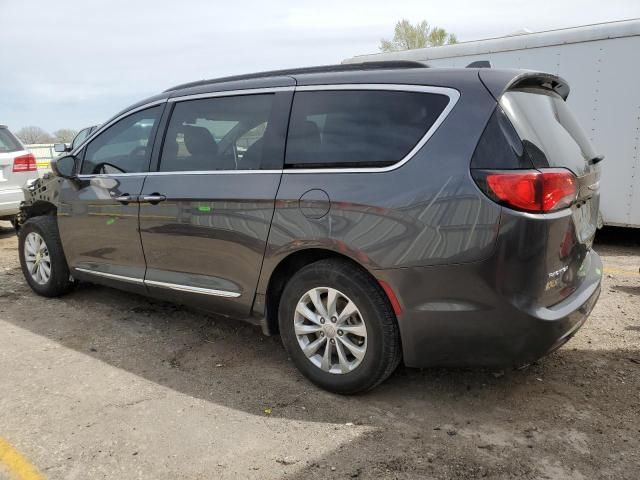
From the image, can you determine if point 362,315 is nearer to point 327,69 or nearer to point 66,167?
point 327,69

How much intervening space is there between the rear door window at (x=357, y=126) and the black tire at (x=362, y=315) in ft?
1.93

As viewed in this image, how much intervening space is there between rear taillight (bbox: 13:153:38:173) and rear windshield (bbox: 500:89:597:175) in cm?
710

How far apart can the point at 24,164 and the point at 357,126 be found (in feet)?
21.1

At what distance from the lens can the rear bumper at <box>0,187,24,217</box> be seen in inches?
288

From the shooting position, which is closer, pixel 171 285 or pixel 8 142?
pixel 171 285

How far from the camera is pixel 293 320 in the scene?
311cm

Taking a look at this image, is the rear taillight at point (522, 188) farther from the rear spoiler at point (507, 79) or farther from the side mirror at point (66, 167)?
the side mirror at point (66, 167)

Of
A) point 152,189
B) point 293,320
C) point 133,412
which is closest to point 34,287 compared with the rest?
point 152,189

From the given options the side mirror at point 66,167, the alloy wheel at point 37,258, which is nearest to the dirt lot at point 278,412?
the alloy wheel at point 37,258

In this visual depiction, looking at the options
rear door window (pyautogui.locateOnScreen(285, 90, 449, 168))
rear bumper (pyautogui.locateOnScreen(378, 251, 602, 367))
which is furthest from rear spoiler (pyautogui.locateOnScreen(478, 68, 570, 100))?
rear bumper (pyautogui.locateOnScreen(378, 251, 602, 367))

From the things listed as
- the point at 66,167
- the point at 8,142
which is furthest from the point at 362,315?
the point at 8,142

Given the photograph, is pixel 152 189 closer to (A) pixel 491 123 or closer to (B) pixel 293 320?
(B) pixel 293 320

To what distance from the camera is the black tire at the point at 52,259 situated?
4.67m

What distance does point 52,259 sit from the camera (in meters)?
4.68
